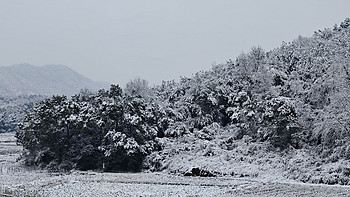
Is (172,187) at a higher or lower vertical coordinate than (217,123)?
lower

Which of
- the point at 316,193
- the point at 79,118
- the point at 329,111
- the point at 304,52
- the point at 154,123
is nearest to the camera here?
the point at 316,193

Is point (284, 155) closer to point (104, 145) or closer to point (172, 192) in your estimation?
point (172, 192)

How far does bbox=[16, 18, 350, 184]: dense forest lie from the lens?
29.4 meters

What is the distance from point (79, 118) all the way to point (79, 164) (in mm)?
5513

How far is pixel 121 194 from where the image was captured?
22438mm

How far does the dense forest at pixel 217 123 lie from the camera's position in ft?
96.3

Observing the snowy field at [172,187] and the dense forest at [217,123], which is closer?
the snowy field at [172,187]

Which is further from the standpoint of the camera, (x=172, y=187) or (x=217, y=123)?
(x=217, y=123)

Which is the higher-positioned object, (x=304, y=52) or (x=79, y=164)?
(x=304, y=52)

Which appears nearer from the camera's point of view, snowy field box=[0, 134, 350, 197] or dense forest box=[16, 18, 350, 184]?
snowy field box=[0, 134, 350, 197]

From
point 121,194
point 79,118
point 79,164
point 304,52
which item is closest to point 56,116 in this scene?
point 79,118

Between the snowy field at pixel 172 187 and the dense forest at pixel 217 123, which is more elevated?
the dense forest at pixel 217 123

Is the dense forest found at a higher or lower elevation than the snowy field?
higher

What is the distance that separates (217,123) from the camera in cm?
4653
